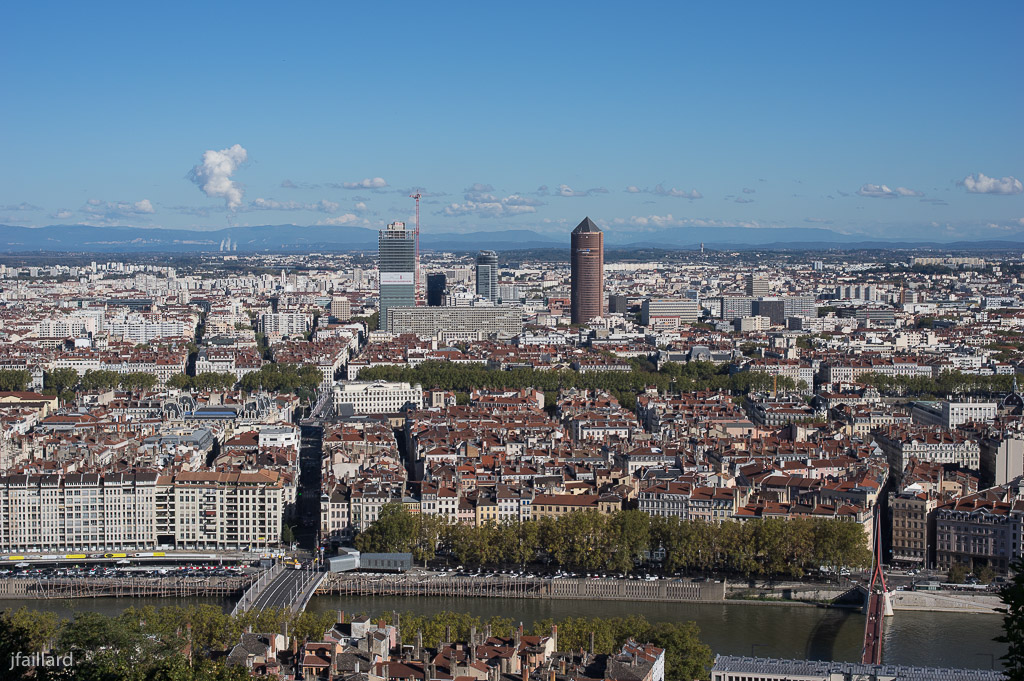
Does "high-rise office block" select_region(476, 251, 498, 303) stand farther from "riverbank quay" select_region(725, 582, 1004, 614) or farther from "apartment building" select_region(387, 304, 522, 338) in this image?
"riverbank quay" select_region(725, 582, 1004, 614)

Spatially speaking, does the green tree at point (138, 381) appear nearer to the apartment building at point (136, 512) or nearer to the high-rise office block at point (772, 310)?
the apartment building at point (136, 512)

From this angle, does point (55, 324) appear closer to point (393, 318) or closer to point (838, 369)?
point (393, 318)

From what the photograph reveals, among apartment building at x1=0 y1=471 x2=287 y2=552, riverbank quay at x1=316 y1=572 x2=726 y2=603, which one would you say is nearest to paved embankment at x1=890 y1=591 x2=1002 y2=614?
riverbank quay at x1=316 y1=572 x2=726 y2=603

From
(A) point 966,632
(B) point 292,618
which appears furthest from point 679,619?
(B) point 292,618

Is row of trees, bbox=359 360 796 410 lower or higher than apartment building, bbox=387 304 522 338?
lower

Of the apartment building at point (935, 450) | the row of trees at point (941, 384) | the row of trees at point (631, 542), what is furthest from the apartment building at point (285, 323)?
the row of trees at point (631, 542)
